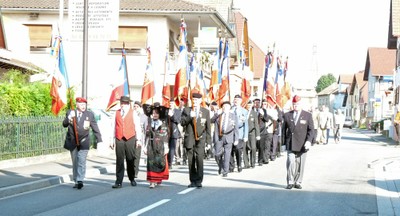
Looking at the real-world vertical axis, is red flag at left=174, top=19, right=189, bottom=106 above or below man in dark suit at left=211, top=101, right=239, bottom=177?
above

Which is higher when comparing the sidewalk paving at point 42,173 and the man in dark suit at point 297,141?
the man in dark suit at point 297,141

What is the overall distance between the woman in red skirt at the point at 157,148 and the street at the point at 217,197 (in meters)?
0.25

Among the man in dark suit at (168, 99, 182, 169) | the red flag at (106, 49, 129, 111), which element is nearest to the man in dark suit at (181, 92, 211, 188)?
the man in dark suit at (168, 99, 182, 169)

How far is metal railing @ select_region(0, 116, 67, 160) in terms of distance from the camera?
17094 mm

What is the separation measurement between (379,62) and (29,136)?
74.0 metres

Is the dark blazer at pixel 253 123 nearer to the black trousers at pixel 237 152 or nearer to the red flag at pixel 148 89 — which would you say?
the black trousers at pixel 237 152

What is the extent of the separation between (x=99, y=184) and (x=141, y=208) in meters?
4.16

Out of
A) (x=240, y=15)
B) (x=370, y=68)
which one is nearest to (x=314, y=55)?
(x=370, y=68)

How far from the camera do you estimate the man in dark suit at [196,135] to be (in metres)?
14.0

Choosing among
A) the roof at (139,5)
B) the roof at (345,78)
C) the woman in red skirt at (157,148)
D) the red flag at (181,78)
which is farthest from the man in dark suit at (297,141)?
the roof at (345,78)

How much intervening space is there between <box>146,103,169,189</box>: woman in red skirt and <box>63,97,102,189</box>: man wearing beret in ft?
3.39

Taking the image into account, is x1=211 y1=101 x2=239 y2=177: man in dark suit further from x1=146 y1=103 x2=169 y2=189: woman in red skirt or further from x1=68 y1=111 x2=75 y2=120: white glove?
x1=68 y1=111 x2=75 y2=120: white glove

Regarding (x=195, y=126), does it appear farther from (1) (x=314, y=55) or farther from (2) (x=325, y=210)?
(1) (x=314, y=55)

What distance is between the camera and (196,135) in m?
14.2
